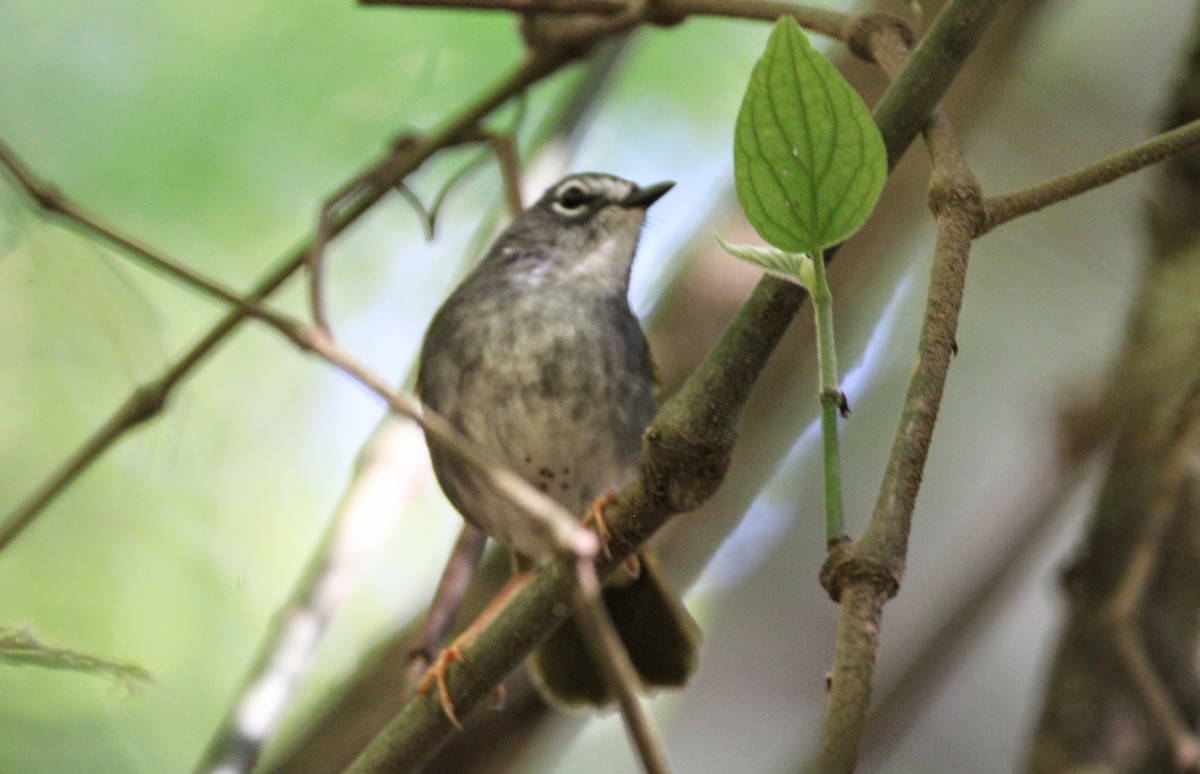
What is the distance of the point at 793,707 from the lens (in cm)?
474

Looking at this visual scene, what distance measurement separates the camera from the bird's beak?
4.22 meters

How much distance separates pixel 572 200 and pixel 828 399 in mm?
2782

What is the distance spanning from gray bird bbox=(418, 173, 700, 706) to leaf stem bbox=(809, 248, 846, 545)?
1.85 meters

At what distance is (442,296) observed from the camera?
5004mm

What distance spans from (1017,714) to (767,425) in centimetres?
171

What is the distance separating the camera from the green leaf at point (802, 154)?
67.6 inches

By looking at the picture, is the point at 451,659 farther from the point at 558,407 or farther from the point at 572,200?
the point at 572,200

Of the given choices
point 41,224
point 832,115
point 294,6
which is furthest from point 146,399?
point 294,6

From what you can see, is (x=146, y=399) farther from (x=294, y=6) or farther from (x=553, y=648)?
→ (x=294, y=6)

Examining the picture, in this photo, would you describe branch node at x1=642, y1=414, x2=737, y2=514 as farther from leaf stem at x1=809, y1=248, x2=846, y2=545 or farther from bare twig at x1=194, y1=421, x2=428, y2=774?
bare twig at x1=194, y1=421, x2=428, y2=774

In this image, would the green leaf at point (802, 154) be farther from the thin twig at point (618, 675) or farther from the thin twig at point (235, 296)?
the thin twig at point (235, 296)

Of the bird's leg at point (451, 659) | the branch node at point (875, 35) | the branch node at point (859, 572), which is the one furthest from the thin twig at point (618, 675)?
the branch node at point (875, 35)

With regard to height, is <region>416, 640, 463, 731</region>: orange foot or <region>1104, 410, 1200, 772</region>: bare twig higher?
<region>416, 640, 463, 731</region>: orange foot

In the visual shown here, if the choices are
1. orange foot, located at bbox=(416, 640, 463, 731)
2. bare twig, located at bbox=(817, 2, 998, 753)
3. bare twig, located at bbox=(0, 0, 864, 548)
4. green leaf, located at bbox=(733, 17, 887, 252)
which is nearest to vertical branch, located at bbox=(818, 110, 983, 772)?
bare twig, located at bbox=(817, 2, 998, 753)
